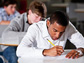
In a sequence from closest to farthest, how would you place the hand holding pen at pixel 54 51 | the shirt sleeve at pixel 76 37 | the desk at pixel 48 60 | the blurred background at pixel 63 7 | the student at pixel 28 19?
the desk at pixel 48 60, the hand holding pen at pixel 54 51, the shirt sleeve at pixel 76 37, the student at pixel 28 19, the blurred background at pixel 63 7

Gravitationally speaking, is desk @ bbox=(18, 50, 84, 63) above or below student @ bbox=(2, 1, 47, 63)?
below

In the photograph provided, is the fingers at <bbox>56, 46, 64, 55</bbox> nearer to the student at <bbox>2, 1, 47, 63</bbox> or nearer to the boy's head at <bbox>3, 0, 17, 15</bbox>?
the student at <bbox>2, 1, 47, 63</bbox>

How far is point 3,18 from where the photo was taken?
4277mm

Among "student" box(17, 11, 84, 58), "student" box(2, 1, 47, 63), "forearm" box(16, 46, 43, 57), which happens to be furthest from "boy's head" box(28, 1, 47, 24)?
"forearm" box(16, 46, 43, 57)

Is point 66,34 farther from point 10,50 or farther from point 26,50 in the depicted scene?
point 10,50

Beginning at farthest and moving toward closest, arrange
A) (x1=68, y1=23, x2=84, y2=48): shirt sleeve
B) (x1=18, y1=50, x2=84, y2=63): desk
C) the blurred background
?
the blurred background → (x1=68, y1=23, x2=84, y2=48): shirt sleeve → (x1=18, y1=50, x2=84, y2=63): desk

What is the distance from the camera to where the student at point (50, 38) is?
1.71m

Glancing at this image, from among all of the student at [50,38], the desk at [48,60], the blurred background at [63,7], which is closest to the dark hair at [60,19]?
the student at [50,38]

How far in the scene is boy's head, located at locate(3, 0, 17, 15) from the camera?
417 cm

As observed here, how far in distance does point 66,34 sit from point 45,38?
9.1 inches

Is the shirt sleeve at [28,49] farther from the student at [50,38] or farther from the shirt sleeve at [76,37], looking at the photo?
the shirt sleeve at [76,37]

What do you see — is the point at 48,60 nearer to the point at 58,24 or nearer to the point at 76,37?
the point at 58,24

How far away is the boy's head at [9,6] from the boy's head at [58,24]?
2520mm

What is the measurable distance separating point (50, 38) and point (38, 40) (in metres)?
0.11
